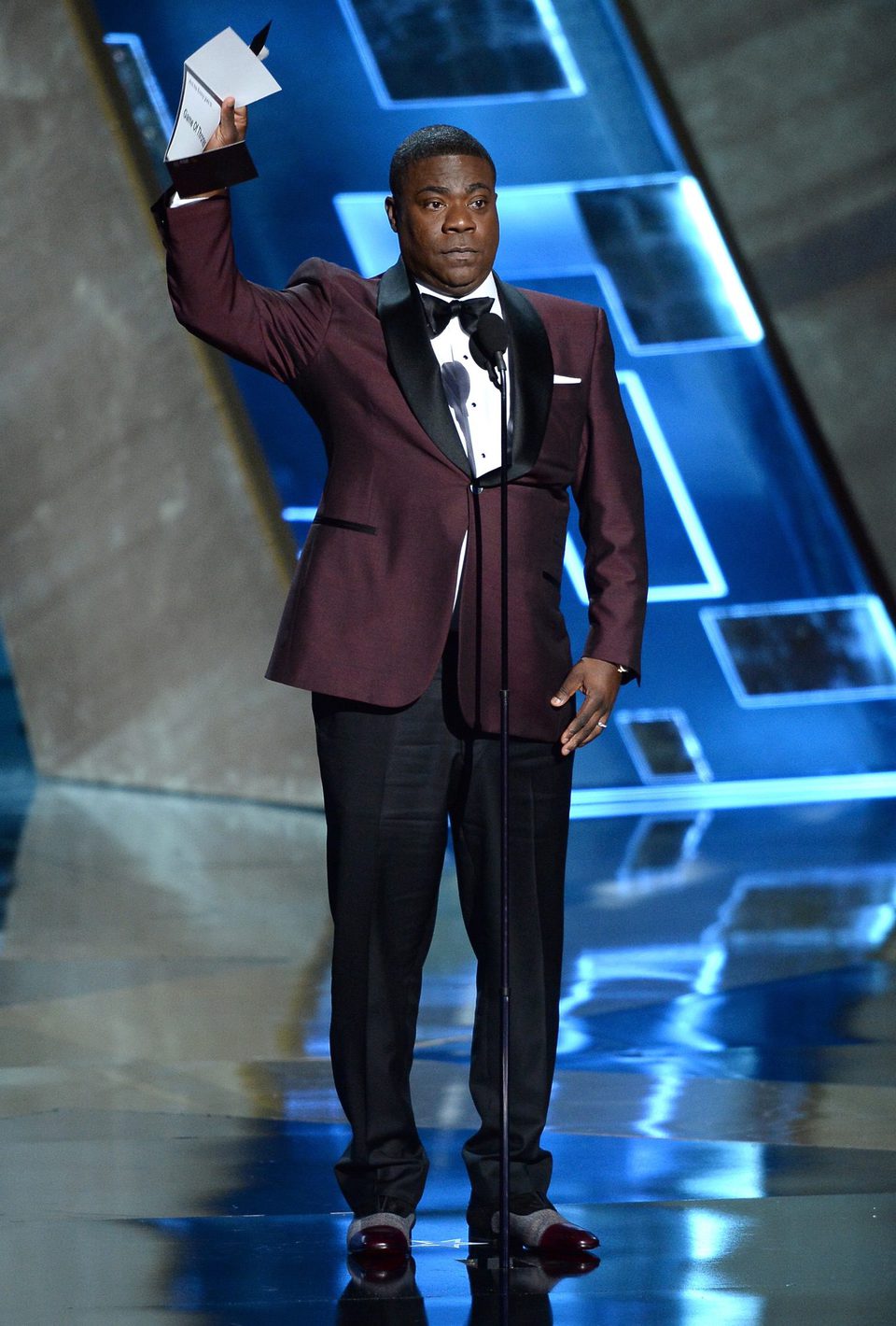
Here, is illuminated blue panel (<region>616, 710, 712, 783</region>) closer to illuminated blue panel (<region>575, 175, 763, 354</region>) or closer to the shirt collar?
illuminated blue panel (<region>575, 175, 763, 354</region>)

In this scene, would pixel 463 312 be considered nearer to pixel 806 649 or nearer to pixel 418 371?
pixel 418 371

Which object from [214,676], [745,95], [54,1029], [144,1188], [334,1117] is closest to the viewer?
[144,1188]

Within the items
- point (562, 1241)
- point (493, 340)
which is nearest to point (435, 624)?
point (493, 340)

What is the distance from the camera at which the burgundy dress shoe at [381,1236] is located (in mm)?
2584

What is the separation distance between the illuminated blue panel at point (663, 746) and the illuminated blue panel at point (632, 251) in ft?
5.36

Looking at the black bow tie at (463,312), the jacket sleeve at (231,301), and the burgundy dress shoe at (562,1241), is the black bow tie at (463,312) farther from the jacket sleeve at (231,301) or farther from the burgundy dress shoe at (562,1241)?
the burgundy dress shoe at (562,1241)

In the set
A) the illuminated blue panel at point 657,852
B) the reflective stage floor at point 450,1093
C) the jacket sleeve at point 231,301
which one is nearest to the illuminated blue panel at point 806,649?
the illuminated blue panel at point 657,852

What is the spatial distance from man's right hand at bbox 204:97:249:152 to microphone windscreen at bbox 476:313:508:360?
398mm

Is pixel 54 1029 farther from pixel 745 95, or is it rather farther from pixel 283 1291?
pixel 745 95

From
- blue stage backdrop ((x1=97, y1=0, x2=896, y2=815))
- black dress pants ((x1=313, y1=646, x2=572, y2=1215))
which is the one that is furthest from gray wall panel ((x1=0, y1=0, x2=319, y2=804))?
black dress pants ((x1=313, y1=646, x2=572, y2=1215))

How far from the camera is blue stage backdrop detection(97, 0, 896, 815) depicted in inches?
328

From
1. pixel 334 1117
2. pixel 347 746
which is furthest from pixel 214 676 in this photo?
pixel 347 746

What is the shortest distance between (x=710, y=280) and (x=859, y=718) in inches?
82.6

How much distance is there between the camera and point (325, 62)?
8.34m
